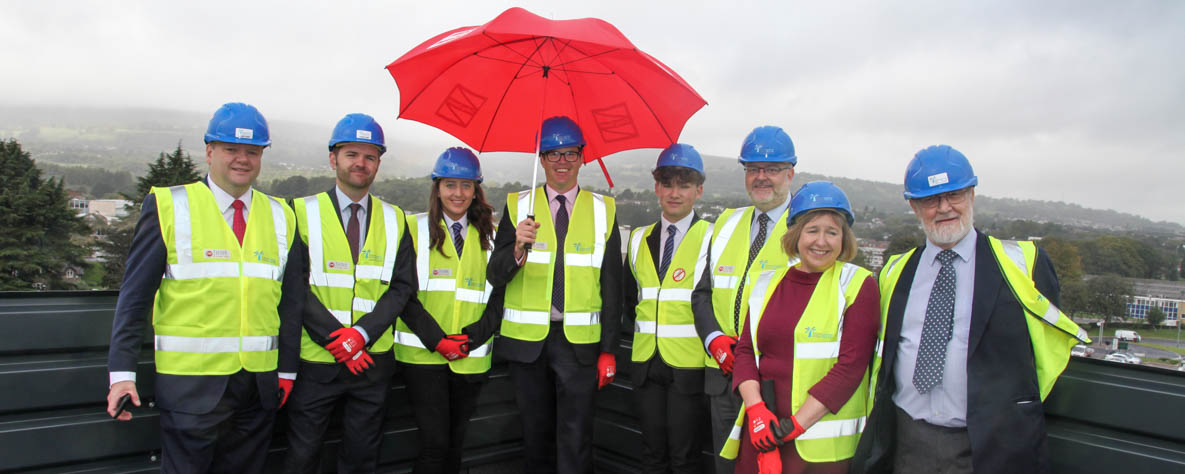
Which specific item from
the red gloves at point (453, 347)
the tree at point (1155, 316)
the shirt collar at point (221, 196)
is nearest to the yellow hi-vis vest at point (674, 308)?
the red gloves at point (453, 347)

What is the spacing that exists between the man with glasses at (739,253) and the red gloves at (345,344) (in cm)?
170

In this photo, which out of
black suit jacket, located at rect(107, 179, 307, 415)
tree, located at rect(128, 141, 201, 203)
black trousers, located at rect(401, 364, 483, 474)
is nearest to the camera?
black suit jacket, located at rect(107, 179, 307, 415)

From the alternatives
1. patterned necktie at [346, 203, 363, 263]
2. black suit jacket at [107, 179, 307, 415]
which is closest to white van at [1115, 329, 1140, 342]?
patterned necktie at [346, 203, 363, 263]

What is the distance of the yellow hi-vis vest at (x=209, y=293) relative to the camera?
2.52 metres

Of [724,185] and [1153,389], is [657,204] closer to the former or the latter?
[1153,389]

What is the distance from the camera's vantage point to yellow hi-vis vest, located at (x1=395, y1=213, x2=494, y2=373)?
3346 millimetres

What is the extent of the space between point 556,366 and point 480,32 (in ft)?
5.76

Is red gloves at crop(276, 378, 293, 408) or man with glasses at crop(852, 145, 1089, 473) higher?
man with glasses at crop(852, 145, 1089, 473)

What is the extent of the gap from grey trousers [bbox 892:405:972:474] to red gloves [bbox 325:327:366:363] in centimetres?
245

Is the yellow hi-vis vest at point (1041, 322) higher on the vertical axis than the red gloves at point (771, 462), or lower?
higher

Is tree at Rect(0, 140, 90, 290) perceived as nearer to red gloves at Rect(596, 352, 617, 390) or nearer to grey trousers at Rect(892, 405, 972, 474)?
red gloves at Rect(596, 352, 617, 390)

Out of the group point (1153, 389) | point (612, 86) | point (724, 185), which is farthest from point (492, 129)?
point (724, 185)

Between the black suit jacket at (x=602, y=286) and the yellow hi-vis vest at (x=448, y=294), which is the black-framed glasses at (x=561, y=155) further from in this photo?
the yellow hi-vis vest at (x=448, y=294)

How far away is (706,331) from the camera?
9.68 feet
